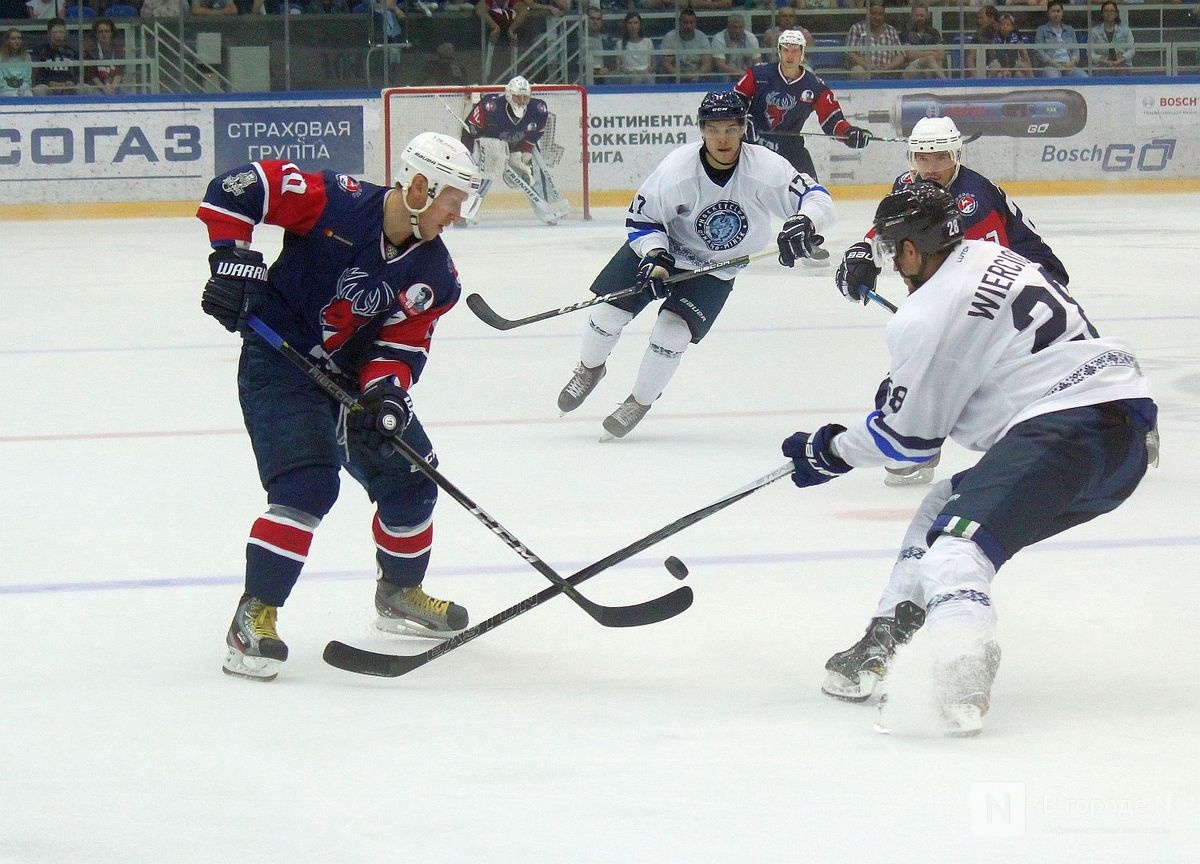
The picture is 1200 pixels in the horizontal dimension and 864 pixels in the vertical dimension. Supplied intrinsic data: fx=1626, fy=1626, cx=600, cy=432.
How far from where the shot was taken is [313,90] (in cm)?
1198

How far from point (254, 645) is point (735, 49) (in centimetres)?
1057

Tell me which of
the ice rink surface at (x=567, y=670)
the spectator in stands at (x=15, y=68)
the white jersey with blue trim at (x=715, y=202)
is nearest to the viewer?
the ice rink surface at (x=567, y=670)

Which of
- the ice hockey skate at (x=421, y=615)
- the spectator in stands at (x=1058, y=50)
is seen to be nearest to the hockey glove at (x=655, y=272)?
the ice hockey skate at (x=421, y=615)

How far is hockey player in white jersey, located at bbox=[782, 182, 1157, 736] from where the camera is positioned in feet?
7.24

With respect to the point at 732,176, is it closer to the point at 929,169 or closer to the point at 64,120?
the point at 929,169

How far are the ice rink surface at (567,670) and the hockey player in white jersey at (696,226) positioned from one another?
0.25 m

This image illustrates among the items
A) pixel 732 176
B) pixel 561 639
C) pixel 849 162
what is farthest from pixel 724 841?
pixel 849 162

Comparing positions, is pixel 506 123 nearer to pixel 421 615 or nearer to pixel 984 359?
pixel 421 615

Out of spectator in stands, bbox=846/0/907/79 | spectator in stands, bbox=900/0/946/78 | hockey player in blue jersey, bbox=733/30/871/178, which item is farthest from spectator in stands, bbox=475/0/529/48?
hockey player in blue jersey, bbox=733/30/871/178

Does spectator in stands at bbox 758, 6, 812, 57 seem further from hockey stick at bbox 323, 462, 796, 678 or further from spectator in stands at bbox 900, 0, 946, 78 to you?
hockey stick at bbox 323, 462, 796, 678

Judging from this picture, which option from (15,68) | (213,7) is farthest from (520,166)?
(15,68)

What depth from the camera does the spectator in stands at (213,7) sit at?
40.1 feet

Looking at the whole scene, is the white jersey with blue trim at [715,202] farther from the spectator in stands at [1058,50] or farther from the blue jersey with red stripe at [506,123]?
the spectator in stands at [1058,50]

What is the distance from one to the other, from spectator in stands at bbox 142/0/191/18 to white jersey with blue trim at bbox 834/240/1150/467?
35.6 feet
